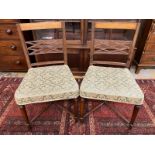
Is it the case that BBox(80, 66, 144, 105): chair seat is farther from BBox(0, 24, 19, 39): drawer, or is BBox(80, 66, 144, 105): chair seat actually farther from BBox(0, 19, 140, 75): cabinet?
BBox(0, 24, 19, 39): drawer

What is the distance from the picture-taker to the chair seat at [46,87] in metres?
1.30

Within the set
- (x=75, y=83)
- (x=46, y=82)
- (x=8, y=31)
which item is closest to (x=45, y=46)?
(x=46, y=82)

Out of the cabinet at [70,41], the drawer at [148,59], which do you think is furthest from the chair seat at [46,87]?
the drawer at [148,59]

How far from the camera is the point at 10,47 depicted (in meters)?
2.09

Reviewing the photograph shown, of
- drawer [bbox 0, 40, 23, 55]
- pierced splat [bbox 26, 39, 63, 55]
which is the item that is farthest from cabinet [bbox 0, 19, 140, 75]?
pierced splat [bbox 26, 39, 63, 55]

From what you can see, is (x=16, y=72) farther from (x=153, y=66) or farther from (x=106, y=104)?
(x=153, y=66)

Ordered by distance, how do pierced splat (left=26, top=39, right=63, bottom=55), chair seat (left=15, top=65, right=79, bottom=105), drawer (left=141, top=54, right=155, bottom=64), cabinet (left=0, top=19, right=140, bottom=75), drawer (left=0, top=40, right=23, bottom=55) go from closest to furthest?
chair seat (left=15, top=65, right=79, bottom=105) → pierced splat (left=26, top=39, right=63, bottom=55) → cabinet (left=0, top=19, right=140, bottom=75) → drawer (left=0, top=40, right=23, bottom=55) → drawer (left=141, top=54, right=155, bottom=64)

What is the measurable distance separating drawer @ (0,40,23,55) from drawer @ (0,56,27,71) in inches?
2.9

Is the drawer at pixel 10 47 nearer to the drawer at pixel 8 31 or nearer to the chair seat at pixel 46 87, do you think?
the drawer at pixel 8 31

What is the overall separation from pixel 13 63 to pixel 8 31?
0.47 metres

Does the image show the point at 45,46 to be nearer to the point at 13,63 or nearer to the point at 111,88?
the point at 111,88

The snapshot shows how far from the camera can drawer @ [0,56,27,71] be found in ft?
7.15

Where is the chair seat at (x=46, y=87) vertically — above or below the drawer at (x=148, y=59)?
above
